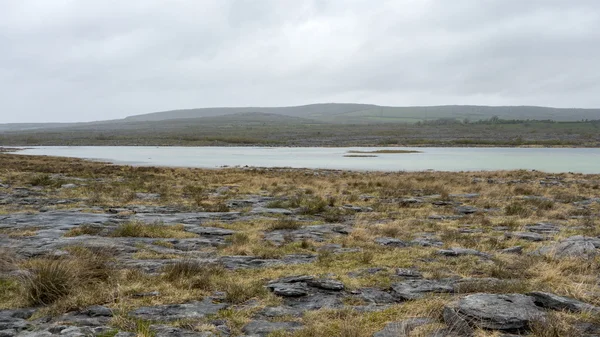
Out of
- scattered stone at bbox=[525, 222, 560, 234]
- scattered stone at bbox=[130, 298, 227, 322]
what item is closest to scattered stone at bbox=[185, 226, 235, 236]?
scattered stone at bbox=[130, 298, 227, 322]

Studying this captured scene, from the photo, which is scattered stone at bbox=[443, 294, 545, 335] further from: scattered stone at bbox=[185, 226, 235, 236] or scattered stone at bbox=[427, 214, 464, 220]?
scattered stone at bbox=[427, 214, 464, 220]

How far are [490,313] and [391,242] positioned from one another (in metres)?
6.22

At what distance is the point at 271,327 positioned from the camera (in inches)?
243

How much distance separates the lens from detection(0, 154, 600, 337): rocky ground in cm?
612

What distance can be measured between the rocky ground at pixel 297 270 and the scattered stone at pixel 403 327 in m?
0.03

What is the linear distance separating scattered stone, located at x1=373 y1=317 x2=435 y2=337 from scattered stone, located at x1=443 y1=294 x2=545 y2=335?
0.31m

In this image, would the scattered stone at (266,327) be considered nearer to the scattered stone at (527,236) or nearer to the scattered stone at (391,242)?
the scattered stone at (391,242)

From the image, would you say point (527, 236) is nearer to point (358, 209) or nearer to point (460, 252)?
point (460, 252)

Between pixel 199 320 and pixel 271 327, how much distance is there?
1014 mm

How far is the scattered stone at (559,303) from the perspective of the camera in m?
6.48

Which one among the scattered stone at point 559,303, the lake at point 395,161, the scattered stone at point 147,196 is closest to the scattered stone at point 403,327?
the scattered stone at point 559,303

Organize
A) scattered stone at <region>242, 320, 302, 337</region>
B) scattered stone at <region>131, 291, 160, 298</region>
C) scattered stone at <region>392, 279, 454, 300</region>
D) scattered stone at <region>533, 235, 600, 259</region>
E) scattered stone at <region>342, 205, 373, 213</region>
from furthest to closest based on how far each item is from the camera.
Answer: scattered stone at <region>342, 205, 373, 213</region> → scattered stone at <region>533, 235, 600, 259</region> → scattered stone at <region>392, 279, 454, 300</region> → scattered stone at <region>131, 291, 160, 298</region> → scattered stone at <region>242, 320, 302, 337</region>

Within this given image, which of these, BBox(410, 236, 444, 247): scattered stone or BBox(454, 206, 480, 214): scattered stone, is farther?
BBox(454, 206, 480, 214): scattered stone

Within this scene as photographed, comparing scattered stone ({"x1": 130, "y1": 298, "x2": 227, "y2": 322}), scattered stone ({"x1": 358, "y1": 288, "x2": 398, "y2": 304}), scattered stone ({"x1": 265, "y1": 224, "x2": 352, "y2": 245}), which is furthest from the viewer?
scattered stone ({"x1": 265, "y1": 224, "x2": 352, "y2": 245})
